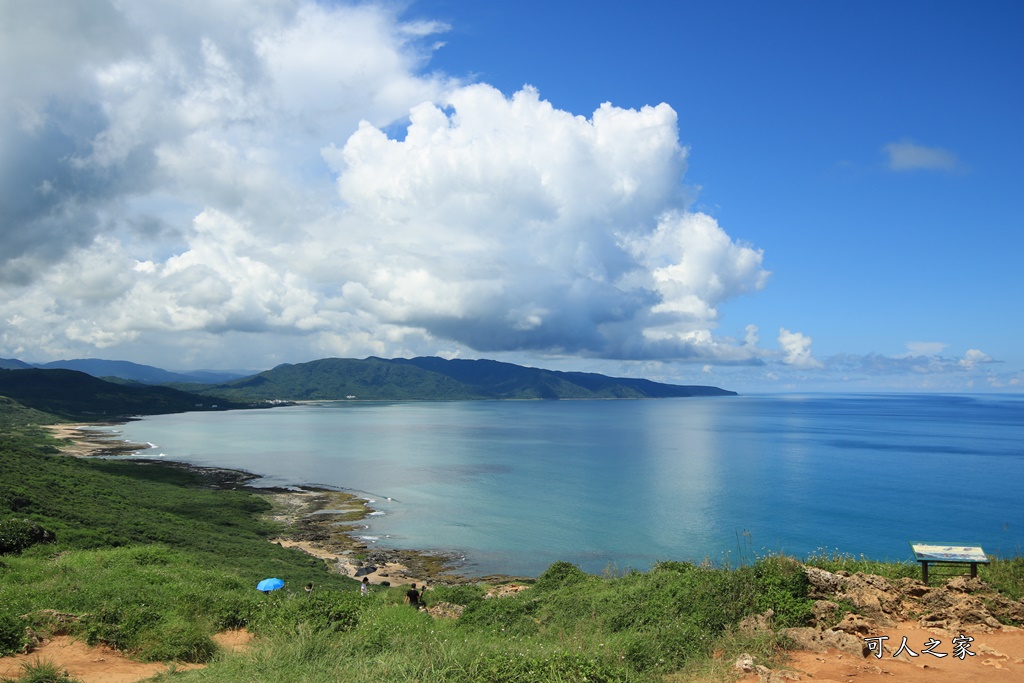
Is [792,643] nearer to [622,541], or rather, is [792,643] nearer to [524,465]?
[622,541]

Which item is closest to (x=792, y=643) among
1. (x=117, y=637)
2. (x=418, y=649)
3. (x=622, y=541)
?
(x=418, y=649)

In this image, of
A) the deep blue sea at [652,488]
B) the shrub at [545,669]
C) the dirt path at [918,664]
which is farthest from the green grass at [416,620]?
the deep blue sea at [652,488]

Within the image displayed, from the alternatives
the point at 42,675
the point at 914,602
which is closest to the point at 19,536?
the point at 42,675

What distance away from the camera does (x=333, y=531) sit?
52.3 m

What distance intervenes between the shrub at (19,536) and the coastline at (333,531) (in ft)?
53.5

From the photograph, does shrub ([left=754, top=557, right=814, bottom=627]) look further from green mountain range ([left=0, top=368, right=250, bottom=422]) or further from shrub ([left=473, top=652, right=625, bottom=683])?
green mountain range ([left=0, top=368, right=250, bottom=422])

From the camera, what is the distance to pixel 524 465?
92875 mm

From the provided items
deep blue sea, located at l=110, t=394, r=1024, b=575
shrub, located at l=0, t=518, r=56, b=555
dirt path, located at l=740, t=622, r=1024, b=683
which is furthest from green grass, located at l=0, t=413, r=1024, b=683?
deep blue sea, located at l=110, t=394, r=1024, b=575

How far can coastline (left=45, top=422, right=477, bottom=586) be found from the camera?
39609mm

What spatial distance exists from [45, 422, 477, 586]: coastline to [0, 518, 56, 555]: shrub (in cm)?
1631

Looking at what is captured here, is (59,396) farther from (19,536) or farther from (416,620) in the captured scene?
(416,620)

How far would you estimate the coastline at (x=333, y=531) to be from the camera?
1559 inches

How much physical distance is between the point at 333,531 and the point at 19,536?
3208 cm

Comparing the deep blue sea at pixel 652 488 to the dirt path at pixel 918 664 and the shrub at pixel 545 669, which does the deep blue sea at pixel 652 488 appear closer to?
the dirt path at pixel 918 664
